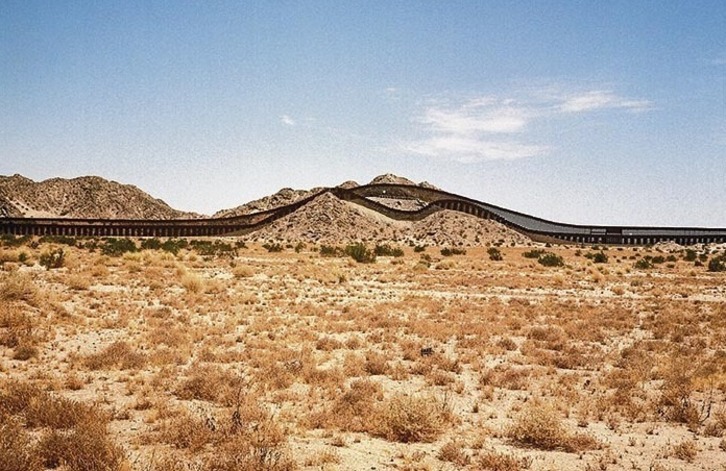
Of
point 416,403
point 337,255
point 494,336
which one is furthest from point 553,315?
point 337,255

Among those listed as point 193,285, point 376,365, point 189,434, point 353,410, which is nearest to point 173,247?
point 193,285

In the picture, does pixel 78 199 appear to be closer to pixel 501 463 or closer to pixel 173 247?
pixel 173 247

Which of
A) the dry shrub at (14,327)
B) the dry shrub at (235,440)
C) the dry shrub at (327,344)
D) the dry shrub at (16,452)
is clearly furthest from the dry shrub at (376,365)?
the dry shrub at (14,327)

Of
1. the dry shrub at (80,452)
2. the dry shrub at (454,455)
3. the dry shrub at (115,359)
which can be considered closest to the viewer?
the dry shrub at (80,452)

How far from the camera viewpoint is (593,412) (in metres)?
11.2

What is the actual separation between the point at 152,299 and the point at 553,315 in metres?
15.9

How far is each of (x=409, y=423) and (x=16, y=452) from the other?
5496 millimetres

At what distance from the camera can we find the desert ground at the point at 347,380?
28.6ft

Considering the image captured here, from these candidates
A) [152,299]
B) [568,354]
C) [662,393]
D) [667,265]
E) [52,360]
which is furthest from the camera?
[667,265]

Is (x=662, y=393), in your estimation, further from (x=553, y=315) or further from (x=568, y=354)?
(x=553, y=315)

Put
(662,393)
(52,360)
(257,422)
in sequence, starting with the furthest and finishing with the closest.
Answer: (52,360) → (662,393) → (257,422)

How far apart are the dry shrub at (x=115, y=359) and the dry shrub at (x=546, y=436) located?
332 inches

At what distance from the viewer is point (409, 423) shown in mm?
9664

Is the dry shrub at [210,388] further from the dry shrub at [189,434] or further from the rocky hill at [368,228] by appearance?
the rocky hill at [368,228]
